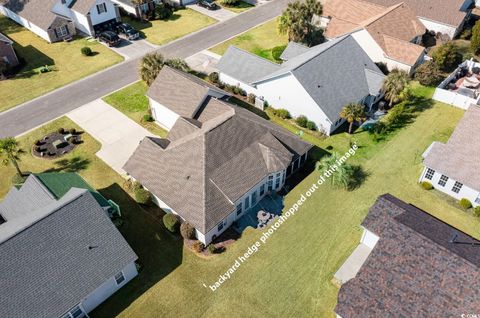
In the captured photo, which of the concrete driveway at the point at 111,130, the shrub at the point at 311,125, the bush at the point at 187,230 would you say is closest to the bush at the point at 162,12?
the concrete driveway at the point at 111,130

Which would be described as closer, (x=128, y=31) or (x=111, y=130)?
(x=111, y=130)

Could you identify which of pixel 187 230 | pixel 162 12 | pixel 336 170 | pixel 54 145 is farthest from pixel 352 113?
pixel 162 12

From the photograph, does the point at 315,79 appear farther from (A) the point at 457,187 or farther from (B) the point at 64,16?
(B) the point at 64,16

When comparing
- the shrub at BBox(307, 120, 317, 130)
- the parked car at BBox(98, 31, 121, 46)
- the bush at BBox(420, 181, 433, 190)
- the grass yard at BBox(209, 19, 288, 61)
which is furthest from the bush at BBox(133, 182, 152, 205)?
the parked car at BBox(98, 31, 121, 46)

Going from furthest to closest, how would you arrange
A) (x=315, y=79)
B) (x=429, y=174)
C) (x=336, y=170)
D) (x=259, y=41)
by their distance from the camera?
(x=259, y=41) → (x=315, y=79) → (x=336, y=170) → (x=429, y=174)

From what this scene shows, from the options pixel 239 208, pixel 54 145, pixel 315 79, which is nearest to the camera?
pixel 239 208

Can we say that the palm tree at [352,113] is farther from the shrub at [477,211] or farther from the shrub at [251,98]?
the shrub at [477,211]

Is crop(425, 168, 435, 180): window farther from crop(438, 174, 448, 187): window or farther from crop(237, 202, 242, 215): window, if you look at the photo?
crop(237, 202, 242, 215): window
